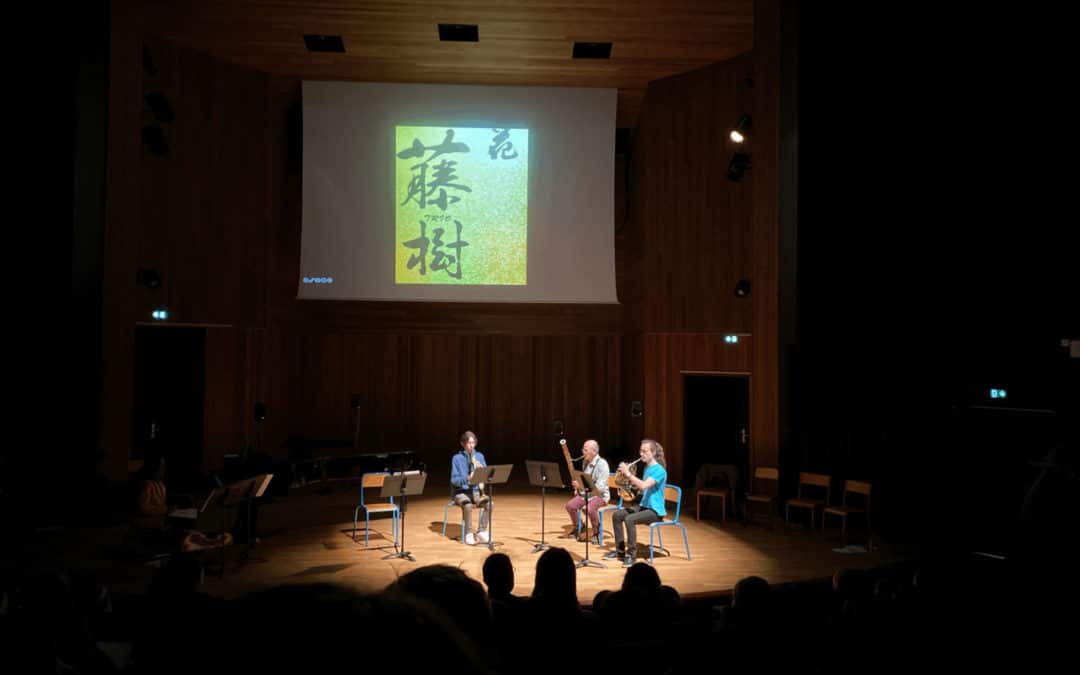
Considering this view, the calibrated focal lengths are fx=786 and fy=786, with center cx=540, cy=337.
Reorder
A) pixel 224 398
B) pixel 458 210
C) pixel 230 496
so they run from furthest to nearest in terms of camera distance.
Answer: pixel 224 398 < pixel 458 210 < pixel 230 496

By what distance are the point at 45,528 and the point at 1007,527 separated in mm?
9458

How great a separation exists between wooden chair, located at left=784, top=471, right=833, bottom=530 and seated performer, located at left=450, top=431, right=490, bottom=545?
3.48 meters

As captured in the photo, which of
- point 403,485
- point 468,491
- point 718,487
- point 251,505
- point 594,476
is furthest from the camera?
point 718,487

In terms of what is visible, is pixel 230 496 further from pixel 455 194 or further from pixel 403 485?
pixel 455 194

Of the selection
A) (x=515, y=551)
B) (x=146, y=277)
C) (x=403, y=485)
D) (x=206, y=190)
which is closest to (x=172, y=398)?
(x=146, y=277)

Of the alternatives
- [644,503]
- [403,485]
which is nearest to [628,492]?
[644,503]

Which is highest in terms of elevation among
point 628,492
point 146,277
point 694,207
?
point 694,207

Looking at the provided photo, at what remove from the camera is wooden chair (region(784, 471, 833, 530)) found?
875 centimetres

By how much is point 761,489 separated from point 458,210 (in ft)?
17.6

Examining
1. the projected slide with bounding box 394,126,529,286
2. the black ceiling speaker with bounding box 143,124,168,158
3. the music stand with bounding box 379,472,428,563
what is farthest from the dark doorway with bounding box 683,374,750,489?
the black ceiling speaker with bounding box 143,124,168,158

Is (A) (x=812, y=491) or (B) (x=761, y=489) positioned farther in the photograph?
(B) (x=761, y=489)

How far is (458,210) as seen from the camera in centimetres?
1073

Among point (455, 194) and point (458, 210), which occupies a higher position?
point (455, 194)

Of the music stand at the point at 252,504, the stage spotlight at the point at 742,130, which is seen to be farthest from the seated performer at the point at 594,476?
the stage spotlight at the point at 742,130
